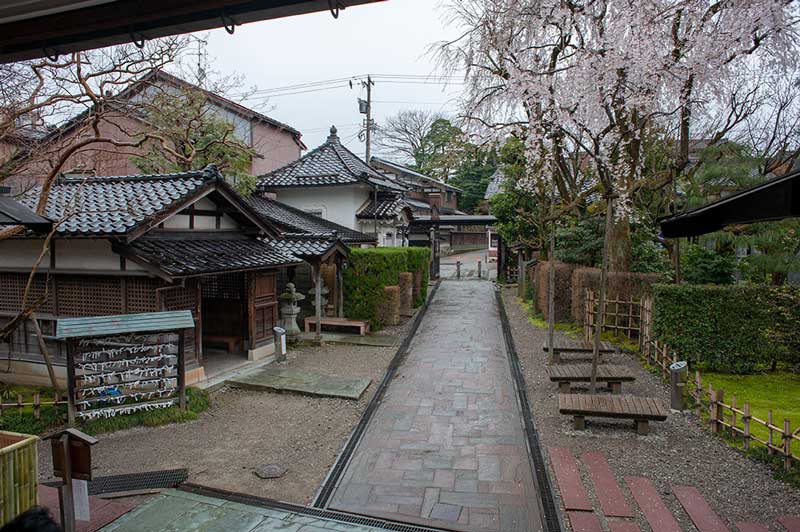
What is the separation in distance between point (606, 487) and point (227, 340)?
9204mm

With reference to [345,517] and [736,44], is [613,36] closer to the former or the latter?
[736,44]

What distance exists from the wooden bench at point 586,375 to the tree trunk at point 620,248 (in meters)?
4.94

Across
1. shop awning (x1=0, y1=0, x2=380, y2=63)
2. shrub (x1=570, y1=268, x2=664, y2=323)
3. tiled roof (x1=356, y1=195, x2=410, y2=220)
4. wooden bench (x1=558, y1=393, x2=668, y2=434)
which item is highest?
tiled roof (x1=356, y1=195, x2=410, y2=220)

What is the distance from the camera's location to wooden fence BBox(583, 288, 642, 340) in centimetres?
1202

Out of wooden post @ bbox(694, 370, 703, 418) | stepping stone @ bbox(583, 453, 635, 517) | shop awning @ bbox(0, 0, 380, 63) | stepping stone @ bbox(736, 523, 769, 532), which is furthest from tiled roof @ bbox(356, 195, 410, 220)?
shop awning @ bbox(0, 0, 380, 63)

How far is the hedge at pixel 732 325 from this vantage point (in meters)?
9.24

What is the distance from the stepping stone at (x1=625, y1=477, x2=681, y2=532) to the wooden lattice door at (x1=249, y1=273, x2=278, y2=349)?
840 centimetres

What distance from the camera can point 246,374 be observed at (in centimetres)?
1036

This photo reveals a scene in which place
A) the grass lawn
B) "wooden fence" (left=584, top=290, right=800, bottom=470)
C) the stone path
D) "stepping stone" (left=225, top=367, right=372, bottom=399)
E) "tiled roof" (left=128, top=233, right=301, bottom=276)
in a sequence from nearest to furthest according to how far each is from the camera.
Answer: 1. the stone path
2. "wooden fence" (left=584, top=290, right=800, bottom=470)
3. the grass lawn
4. "tiled roof" (left=128, top=233, right=301, bottom=276)
5. "stepping stone" (left=225, top=367, right=372, bottom=399)

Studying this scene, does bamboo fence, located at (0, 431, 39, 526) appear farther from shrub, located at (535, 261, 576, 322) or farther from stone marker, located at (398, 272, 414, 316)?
Result: shrub, located at (535, 261, 576, 322)

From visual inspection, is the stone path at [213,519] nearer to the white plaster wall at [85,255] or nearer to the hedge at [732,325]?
the white plaster wall at [85,255]

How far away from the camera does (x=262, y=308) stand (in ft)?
38.5

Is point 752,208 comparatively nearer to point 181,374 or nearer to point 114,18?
point 114,18

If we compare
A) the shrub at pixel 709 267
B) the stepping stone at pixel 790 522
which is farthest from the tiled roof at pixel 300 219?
the stepping stone at pixel 790 522
